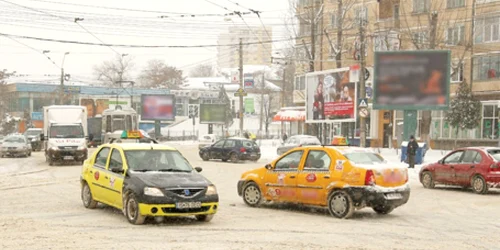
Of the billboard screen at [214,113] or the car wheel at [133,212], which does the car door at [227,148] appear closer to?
the car wheel at [133,212]

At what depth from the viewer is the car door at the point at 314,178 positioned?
1310 cm

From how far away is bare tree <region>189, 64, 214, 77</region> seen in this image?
178000 mm

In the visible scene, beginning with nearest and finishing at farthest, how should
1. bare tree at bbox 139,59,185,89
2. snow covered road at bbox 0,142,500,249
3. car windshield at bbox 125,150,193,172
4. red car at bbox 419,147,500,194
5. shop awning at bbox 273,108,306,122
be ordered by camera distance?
snow covered road at bbox 0,142,500,249 → car windshield at bbox 125,150,193,172 → red car at bbox 419,147,500,194 → shop awning at bbox 273,108,306,122 → bare tree at bbox 139,59,185,89

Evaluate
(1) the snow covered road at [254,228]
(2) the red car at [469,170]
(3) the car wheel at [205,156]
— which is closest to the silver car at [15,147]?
(3) the car wheel at [205,156]

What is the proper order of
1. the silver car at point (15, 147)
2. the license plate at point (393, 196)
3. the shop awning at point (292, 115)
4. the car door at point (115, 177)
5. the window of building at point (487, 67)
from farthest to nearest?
the shop awning at point (292, 115) → the window of building at point (487, 67) → the silver car at point (15, 147) → the license plate at point (393, 196) → the car door at point (115, 177)

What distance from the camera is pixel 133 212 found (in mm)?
11617

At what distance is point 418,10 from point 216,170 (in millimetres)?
26083

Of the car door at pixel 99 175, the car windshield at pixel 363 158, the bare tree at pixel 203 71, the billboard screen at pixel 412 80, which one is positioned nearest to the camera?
the car windshield at pixel 363 158

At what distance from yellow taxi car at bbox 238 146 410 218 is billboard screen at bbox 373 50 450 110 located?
69.2 feet

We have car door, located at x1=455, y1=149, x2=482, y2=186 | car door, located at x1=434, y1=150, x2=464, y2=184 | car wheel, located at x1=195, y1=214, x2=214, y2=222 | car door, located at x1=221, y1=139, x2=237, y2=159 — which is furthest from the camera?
car door, located at x1=221, y1=139, x2=237, y2=159

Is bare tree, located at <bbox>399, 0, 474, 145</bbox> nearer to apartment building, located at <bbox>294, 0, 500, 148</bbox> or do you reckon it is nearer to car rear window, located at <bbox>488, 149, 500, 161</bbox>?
apartment building, located at <bbox>294, 0, 500, 148</bbox>

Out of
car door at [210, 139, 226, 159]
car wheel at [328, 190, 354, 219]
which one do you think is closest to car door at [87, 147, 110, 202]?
car wheel at [328, 190, 354, 219]

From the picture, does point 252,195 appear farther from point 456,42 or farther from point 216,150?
point 456,42

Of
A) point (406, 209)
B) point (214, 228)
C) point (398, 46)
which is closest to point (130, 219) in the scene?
point (214, 228)
